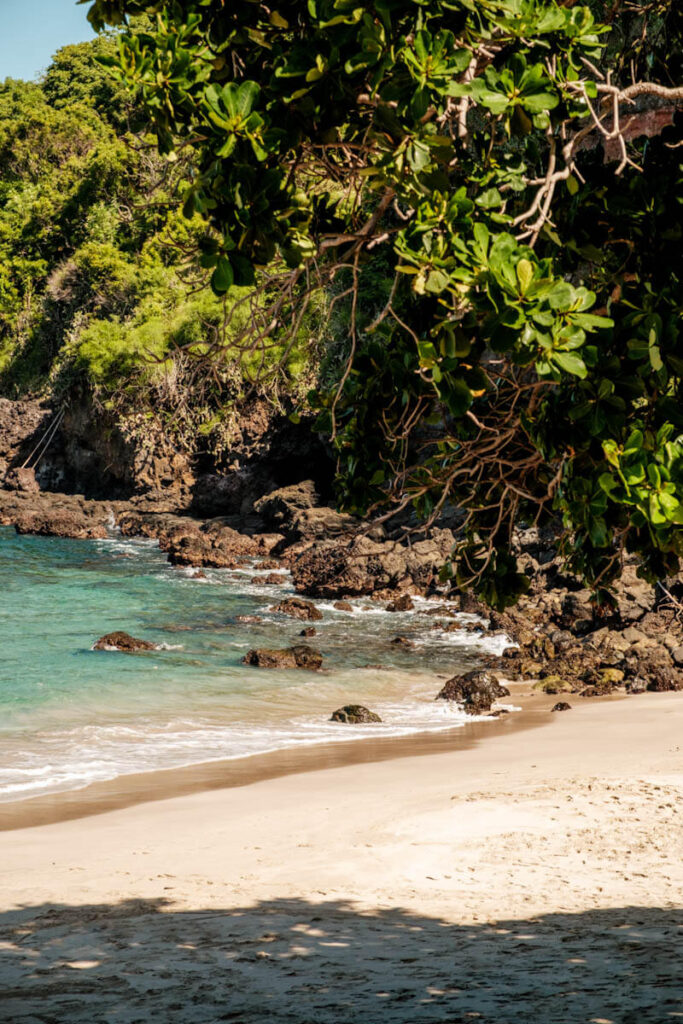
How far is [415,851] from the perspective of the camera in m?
8.77

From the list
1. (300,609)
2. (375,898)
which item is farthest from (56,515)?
(375,898)

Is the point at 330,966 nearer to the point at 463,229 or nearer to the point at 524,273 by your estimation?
the point at 463,229

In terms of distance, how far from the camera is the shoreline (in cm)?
1102

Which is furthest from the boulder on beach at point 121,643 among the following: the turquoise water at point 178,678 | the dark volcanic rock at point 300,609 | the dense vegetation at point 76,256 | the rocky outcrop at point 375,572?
Answer: the dense vegetation at point 76,256

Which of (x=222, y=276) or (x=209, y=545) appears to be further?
(x=209, y=545)

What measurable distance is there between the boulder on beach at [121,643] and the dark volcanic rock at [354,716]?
19.2ft

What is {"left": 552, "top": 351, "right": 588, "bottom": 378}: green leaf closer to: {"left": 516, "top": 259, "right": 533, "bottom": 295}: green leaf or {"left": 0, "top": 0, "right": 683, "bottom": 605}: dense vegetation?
{"left": 0, "top": 0, "right": 683, "bottom": 605}: dense vegetation

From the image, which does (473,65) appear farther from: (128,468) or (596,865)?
(128,468)

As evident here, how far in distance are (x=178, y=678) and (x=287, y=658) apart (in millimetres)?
1945

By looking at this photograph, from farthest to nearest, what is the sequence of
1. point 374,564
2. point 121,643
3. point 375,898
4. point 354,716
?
1. point 374,564
2. point 121,643
3. point 354,716
4. point 375,898

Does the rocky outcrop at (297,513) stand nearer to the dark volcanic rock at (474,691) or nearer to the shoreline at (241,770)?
the dark volcanic rock at (474,691)

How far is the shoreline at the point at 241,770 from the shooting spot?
1102 centimetres

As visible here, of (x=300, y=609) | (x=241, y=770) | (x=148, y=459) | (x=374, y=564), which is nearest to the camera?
(x=241, y=770)

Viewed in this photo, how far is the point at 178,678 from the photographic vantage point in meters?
17.3
